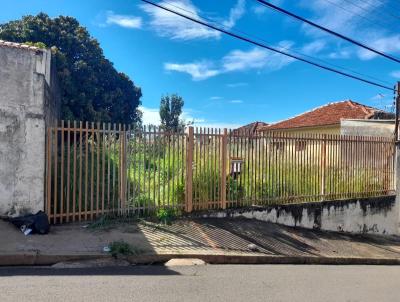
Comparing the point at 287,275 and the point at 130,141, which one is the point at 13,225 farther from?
the point at 287,275

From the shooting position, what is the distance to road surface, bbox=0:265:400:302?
16.5ft

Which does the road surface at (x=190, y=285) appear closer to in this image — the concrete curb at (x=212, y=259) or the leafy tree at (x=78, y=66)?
the concrete curb at (x=212, y=259)

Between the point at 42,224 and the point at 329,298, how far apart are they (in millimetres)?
5074

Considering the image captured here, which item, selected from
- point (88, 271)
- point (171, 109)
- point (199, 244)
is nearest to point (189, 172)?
point (199, 244)

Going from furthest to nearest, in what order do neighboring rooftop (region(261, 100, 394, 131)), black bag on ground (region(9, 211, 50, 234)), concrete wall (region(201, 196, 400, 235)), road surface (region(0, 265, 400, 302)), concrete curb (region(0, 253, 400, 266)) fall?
neighboring rooftop (region(261, 100, 394, 131)) < concrete wall (region(201, 196, 400, 235)) < black bag on ground (region(9, 211, 50, 234)) < concrete curb (region(0, 253, 400, 266)) < road surface (region(0, 265, 400, 302))

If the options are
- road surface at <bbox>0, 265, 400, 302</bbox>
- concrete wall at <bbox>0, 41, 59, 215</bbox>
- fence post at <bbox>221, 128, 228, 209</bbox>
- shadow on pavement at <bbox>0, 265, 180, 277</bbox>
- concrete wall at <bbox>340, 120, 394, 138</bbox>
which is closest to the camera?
Answer: road surface at <bbox>0, 265, 400, 302</bbox>

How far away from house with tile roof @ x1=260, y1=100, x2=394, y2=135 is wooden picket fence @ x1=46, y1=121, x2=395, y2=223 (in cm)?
1027

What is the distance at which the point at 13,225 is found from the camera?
766 cm

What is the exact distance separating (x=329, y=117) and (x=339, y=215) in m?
13.0

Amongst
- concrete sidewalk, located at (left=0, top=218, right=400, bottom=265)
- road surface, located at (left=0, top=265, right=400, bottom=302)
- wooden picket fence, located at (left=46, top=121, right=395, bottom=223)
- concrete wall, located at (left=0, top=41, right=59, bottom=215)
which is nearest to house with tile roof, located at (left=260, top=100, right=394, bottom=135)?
wooden picket fence, located at (left=46, top=121, right=395, bottom=223)

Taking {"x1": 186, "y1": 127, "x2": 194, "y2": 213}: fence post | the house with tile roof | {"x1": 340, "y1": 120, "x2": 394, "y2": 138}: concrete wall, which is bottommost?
{"x1": 186, "y1": 127, "x2": 194, "y2": 213}: fence post

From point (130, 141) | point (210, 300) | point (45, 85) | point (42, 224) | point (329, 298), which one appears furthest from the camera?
point (130, 141)

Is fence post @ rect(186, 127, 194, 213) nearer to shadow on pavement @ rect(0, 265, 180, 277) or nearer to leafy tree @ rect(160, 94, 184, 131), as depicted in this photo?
shadow on pavement @ rect(0, 265, 180, 277)

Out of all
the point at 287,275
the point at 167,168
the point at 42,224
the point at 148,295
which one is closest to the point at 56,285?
the point at 148,295
